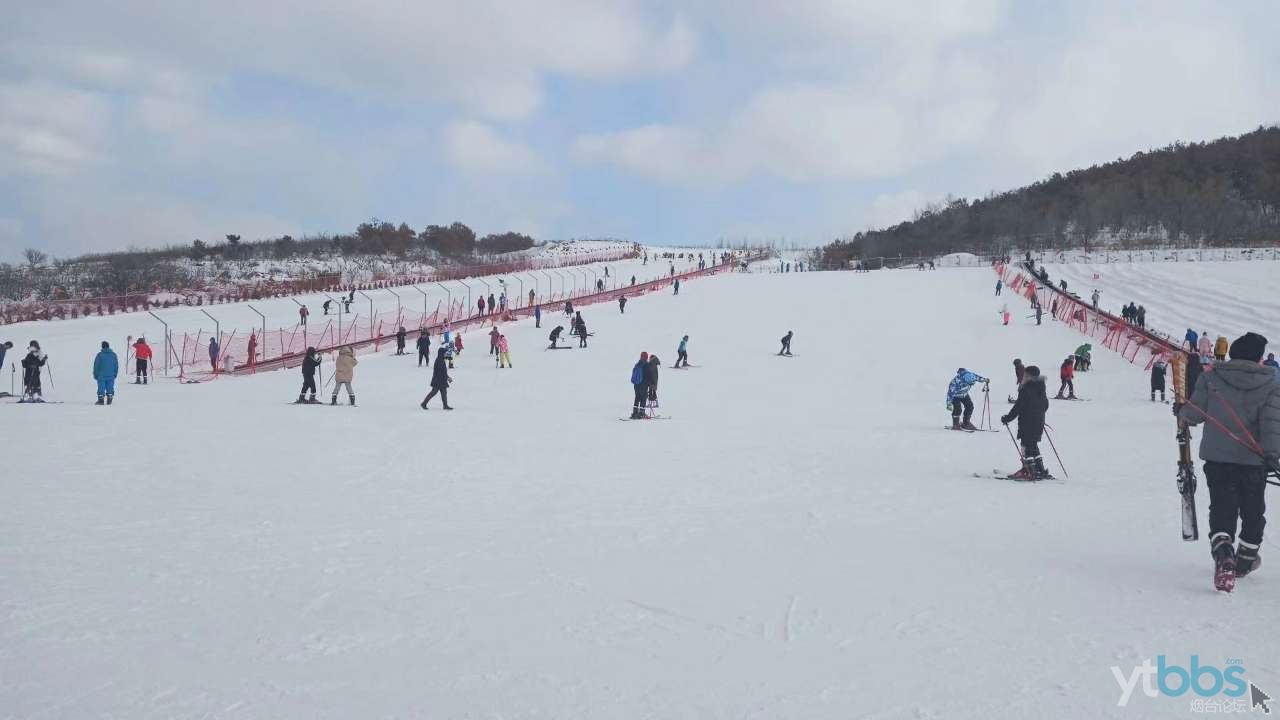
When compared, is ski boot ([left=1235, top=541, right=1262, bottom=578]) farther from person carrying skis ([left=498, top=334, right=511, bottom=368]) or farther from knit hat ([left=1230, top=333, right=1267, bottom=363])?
person carrying skis ([left=498, top=334, right=511, bottom=368])

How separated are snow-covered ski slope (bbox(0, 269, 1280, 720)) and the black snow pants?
14.6 inches

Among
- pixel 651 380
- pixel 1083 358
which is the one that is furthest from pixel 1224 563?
pixel 1083 358

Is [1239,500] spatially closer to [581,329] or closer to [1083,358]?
[1083,358]

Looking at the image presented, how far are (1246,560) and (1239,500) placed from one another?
0.40 metres

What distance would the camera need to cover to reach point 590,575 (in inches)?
226

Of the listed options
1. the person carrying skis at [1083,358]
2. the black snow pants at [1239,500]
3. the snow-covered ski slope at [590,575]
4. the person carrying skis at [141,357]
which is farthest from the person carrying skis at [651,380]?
the person carrying skis at [1083,358]

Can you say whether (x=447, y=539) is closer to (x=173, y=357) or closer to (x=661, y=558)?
(x=661, y=558)

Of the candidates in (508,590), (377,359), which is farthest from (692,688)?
(377,359)

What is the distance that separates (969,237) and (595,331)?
293 feet

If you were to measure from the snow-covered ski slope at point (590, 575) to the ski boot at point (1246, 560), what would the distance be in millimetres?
113

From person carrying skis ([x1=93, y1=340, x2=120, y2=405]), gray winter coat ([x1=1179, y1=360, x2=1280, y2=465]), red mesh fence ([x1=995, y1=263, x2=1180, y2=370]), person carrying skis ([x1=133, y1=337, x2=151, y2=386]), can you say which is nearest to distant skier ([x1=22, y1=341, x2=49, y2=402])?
person carrying skis ([x1=93, y1=340, x2=120, y2=405])

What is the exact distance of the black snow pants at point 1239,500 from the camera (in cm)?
516

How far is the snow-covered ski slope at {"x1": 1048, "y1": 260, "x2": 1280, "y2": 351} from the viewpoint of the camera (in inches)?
1437

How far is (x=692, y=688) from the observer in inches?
154
